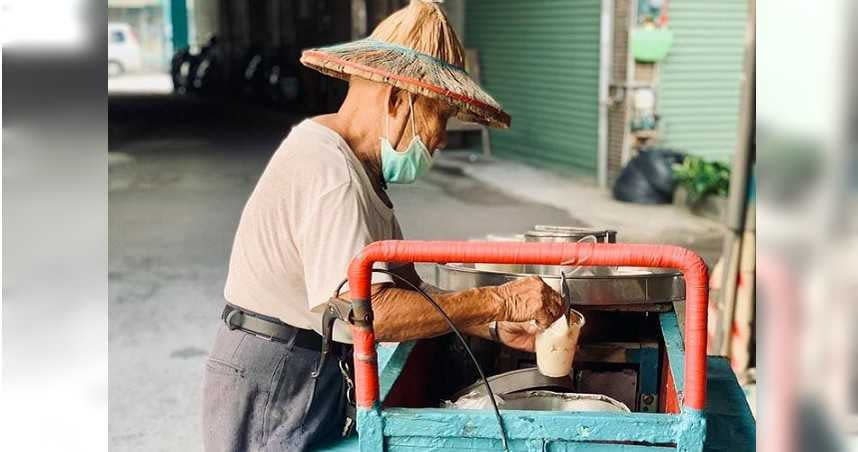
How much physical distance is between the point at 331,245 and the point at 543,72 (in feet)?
33.8

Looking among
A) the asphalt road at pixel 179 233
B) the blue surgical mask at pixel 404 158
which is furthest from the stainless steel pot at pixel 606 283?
the asphalt road at pixel 179 233

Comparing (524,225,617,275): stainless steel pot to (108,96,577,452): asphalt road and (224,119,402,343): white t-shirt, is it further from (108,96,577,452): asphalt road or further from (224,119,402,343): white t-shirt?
(108,96,577,452): asphalt road

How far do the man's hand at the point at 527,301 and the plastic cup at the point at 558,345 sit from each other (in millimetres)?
90

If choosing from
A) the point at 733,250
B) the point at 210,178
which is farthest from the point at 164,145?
the point at 733,250

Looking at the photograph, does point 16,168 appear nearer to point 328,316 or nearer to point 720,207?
point 328,316

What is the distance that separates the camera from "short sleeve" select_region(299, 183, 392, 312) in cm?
195

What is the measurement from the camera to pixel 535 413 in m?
1.84

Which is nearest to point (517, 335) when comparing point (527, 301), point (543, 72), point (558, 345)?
point (558, 345)

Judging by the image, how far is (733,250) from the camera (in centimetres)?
437

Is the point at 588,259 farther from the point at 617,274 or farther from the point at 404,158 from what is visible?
the point at 617,274

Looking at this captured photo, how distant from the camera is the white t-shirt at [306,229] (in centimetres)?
196

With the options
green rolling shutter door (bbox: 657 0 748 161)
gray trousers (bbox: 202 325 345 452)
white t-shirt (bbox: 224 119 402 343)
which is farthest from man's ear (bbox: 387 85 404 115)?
green rolling shutter door (bbox: 657 0 748 161)

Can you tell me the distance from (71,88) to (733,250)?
309 centimetres

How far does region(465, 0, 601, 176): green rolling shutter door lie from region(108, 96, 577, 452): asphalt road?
4.03 feet
